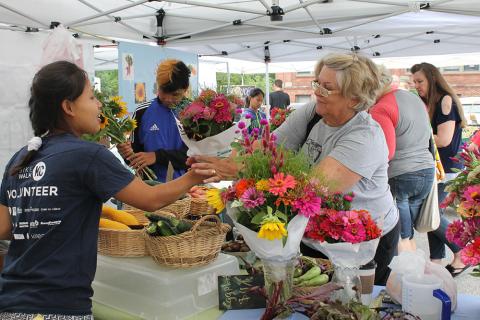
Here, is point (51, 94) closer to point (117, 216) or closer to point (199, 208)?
point (117, 216)

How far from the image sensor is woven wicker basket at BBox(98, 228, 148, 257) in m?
1.84

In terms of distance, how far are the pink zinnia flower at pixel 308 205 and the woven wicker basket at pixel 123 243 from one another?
0.76 m

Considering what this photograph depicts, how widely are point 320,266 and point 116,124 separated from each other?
146 cm

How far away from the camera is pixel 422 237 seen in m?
5.13

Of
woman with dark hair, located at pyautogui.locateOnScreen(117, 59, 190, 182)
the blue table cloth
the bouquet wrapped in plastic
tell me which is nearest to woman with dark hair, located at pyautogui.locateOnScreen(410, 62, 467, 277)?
woman with dark hair, located at pyautogui.locateOnScreen(117, 59, 190, 182)

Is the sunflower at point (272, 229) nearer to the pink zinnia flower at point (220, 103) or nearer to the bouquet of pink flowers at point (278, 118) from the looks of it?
the pink zinnia flower at point (220, 103)

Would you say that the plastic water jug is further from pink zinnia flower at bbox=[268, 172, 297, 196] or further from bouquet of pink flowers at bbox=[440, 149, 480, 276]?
pink zinnia flower at bbox=[268, 172, 297, 196]

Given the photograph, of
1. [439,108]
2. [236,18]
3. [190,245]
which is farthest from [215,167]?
[236,18]

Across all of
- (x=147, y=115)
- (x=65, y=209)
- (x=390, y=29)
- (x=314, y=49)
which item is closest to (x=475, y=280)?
(x=390, y=29)

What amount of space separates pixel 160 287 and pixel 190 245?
6.8 inches

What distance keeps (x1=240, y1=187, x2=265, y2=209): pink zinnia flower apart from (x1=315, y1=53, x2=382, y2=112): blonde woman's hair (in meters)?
0.67

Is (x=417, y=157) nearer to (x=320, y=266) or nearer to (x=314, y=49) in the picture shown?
(x=320, y=266)

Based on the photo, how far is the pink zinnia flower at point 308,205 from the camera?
4.25 ft

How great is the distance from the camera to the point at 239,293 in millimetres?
1587
